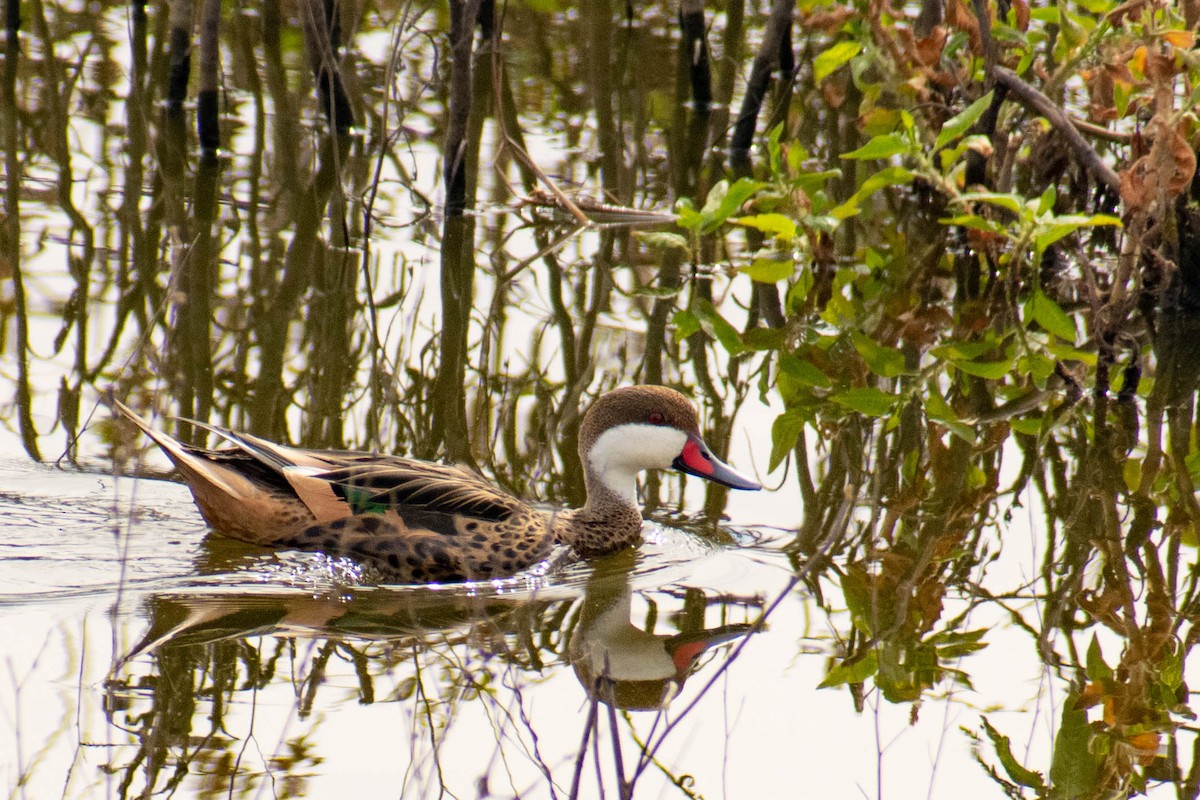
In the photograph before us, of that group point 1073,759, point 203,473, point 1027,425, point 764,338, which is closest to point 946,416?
point 1027,425

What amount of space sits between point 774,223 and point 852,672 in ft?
11.2

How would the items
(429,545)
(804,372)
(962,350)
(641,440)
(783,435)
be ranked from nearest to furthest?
1. (429,545)
2. (641,440)
3. (783,435)
4. (804,372)
5. (962,350)

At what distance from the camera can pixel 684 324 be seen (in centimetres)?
739

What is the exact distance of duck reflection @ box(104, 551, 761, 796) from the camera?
371cm

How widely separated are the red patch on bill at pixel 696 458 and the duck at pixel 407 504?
10 mm

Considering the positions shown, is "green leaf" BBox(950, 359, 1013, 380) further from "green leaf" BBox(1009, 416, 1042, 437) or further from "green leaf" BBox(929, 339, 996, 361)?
"green leaf" BBox(1009, 416, 1042, 437)

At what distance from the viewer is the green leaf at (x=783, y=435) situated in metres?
6.01

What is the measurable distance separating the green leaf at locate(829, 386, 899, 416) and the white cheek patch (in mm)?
1009

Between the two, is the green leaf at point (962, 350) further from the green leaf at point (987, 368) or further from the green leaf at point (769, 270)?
the green leaf at point (769, 270)

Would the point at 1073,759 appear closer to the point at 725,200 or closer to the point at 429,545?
the point at 429,545

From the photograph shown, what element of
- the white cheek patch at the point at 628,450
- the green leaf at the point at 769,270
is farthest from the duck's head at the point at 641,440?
the green leaf at the point at 769,270

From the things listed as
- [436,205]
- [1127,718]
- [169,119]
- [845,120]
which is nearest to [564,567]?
[1127,718]

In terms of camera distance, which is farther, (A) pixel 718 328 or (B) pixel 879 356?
(A) pixel 718 328

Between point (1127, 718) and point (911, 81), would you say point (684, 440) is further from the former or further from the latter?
point (911, 81)
